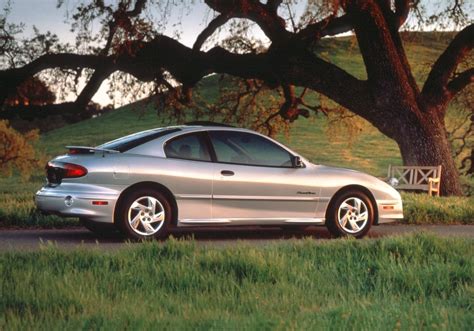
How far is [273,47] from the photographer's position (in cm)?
2298

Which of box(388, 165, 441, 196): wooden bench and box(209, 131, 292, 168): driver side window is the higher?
box(209, 131, 292, 168): driver side window

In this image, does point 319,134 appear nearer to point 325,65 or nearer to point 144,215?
point 325,65

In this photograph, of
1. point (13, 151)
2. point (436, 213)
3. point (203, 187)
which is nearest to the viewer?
point (203, 187)

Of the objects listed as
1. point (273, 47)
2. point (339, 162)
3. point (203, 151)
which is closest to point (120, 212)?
point (203, 151)

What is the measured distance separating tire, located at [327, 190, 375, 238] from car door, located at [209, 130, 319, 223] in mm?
322

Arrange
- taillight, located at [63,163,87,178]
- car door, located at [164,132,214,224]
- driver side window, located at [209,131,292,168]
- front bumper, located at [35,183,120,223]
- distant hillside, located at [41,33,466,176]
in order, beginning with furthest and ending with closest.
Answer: distant hillside, located at [41,33,466,176], driver side window, located at [209,131,292,168], car door, located at [164,132,214,224], taillight, located at [63,163,87,178], front bumper, located at [35,183,120,223]

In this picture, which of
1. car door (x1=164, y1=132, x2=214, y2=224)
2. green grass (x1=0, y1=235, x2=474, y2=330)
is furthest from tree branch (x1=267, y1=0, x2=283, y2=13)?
green grass (x1=0, y1=235, x2=474, y2=330)

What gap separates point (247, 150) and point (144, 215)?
1.90m

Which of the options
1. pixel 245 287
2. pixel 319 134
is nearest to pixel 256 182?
pixel 245 287

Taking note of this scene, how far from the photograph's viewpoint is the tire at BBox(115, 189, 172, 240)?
11375 mm

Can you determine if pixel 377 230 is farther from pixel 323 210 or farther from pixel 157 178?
pixel 157 178

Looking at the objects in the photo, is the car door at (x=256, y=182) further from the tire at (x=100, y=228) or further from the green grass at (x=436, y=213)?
the green grass at (x=436, y=213)

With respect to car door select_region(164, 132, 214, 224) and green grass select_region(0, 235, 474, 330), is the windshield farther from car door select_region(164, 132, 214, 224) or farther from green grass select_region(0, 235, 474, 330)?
green grass select_region(0, 235, 474, 330)

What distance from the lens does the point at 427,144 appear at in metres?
23.0
